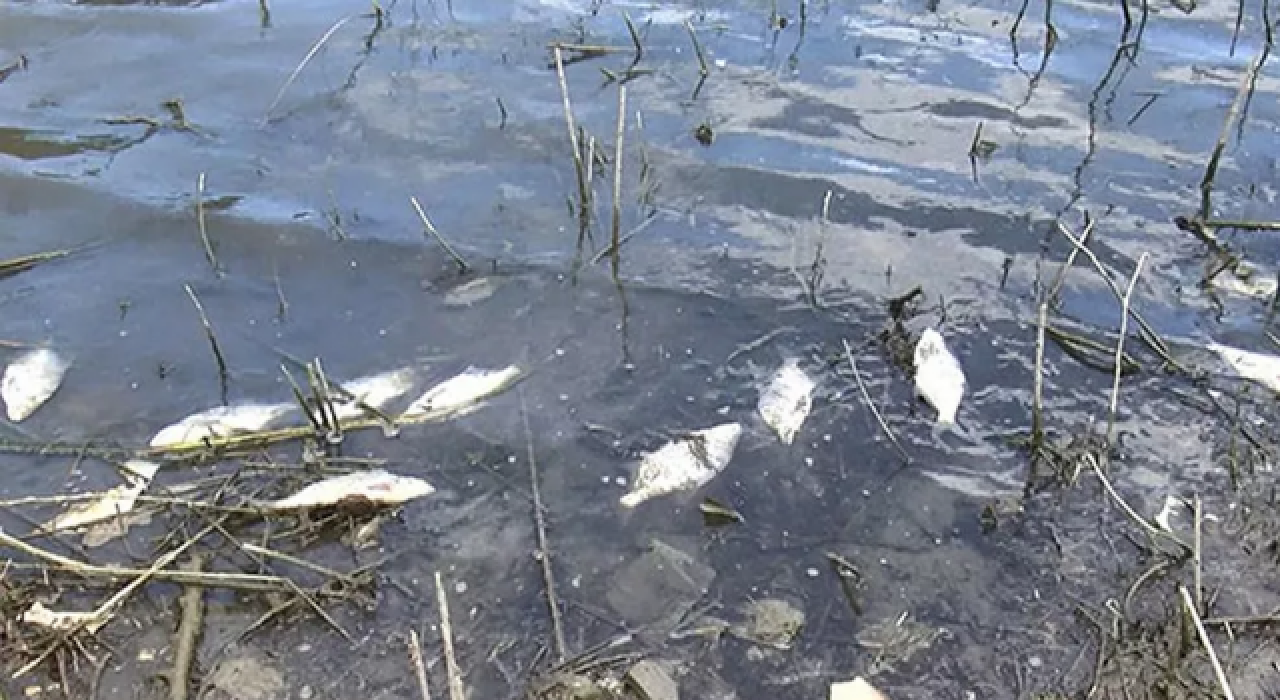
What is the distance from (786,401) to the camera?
15.5 ft

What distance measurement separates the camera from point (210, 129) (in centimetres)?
684

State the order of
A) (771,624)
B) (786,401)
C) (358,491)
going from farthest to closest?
1. (786,401)
2. (358,491)
3. (771,624)

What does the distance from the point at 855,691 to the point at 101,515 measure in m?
2.64

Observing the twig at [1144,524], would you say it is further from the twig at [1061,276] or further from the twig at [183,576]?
the twig at [183,576]

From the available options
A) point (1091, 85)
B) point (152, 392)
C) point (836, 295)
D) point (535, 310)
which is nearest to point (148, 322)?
point (152, 392)

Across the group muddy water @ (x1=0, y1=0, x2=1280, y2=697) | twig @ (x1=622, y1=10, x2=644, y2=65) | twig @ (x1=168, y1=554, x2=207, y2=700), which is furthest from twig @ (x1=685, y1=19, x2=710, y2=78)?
twig @ (x1=168, y1=554, x2=207, y2=700)

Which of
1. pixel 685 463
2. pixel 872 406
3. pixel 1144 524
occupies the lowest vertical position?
pixel 685 463

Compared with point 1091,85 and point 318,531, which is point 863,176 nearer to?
point 1091,85

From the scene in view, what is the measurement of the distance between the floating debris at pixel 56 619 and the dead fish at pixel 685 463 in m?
1.81

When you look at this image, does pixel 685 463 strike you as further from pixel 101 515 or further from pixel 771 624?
pixel 101 515

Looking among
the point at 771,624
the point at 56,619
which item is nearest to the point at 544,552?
the point at 771,624

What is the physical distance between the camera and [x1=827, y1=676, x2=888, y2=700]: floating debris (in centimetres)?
352

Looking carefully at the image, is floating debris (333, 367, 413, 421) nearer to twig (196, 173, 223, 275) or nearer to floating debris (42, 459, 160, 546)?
floating debris (42, 459, 160, 546)

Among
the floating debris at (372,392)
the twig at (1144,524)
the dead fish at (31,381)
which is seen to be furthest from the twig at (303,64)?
the twig at (1144,524)
